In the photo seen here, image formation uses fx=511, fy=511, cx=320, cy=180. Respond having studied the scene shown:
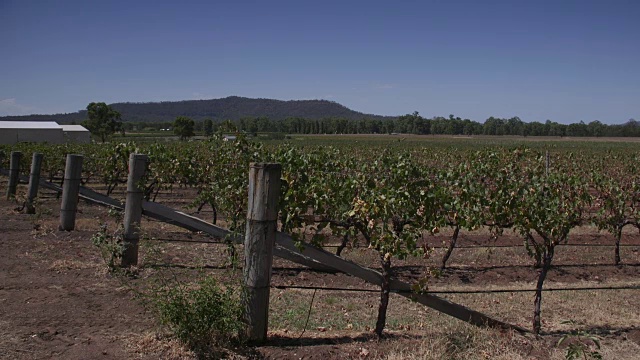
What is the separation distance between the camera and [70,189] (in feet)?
27.8

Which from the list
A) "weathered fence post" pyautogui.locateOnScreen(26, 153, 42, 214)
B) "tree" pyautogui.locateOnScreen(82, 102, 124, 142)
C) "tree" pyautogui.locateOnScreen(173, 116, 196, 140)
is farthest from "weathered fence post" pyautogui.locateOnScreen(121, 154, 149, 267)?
"tree" pyautogui.locateOnScreen(82, 102, 124, 142)

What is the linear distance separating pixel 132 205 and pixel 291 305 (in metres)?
2.42

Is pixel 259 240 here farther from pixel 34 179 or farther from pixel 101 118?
pixel 101 118

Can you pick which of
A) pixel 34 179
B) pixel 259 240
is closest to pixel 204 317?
pixel 259 240

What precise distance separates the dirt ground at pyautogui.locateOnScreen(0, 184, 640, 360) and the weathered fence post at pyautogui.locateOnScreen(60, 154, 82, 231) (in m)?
0.24

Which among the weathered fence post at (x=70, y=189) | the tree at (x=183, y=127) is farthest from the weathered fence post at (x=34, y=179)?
the tree at (x=183, y=127)

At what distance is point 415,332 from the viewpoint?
4820 millimetres

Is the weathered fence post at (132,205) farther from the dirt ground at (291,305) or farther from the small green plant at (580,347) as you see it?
the small green plant at (580,347)

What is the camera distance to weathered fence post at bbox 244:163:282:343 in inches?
152

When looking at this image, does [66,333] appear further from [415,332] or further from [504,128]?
[504,128]

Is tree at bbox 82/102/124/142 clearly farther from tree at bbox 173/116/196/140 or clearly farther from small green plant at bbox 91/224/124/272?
small green plant at bbox 91/224/124/272

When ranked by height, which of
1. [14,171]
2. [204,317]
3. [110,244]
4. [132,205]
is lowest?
[110,244]

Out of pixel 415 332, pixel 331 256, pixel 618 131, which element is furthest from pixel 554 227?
pixel 618 131

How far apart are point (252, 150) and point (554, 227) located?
3994 millimetres
